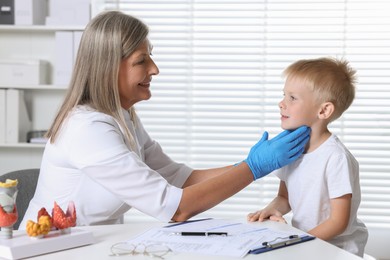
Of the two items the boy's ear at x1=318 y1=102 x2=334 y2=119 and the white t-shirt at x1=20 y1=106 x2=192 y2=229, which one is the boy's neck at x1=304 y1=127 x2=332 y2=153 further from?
the white t-shirt at x1=20 y1=106 x2=192 y2=229

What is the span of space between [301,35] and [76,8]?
123 centimetres

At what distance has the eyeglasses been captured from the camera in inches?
55.0

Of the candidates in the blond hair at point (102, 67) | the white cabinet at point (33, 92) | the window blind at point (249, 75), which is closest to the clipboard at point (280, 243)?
the blond hair at point (102, 67)

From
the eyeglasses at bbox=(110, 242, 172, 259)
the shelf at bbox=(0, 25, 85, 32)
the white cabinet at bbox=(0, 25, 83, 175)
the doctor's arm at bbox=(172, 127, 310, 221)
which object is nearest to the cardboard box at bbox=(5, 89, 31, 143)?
the white cabinet at bbox=(0, 25, 83, 175)

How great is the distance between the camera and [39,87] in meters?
3.46

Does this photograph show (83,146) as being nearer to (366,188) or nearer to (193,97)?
(193,97)

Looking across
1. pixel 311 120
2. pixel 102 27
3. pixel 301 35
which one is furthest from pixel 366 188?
pixel 102 27

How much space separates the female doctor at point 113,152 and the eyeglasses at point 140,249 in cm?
28

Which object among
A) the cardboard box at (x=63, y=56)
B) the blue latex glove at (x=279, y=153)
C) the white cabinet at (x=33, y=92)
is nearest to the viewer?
the blue latex glove at (x=279, y=153)

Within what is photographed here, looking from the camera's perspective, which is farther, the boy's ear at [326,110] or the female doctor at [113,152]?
the boy's ear at [326,110]

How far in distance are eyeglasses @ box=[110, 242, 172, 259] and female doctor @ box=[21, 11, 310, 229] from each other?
0.28 meters

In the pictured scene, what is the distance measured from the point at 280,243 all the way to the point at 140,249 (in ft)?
1.03

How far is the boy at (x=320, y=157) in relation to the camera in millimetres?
1848

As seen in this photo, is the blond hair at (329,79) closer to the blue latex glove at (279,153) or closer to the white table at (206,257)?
the blue latex glove at (279,153)
